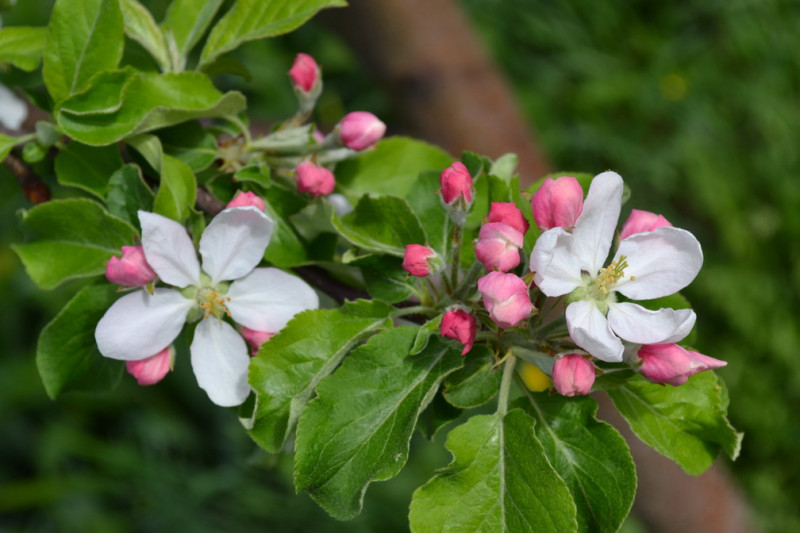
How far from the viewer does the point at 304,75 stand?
1.12 metres

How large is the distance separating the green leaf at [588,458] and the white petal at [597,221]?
16cm

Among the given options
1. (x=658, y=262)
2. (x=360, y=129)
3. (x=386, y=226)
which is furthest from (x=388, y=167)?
(x=658, y=262)

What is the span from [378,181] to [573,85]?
2.41 meters

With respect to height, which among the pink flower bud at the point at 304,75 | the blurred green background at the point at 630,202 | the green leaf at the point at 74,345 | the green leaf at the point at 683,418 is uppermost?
the pink flower bud at the point at 304,75

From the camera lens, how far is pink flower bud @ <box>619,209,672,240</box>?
0.91 m

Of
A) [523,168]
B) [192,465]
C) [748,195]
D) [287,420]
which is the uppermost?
[287,420]

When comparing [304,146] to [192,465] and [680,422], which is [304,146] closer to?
[680,422]

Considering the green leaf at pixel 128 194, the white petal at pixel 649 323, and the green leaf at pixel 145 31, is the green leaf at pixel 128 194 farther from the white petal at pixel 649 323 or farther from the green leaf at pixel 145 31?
the white petal at pixel 649 323

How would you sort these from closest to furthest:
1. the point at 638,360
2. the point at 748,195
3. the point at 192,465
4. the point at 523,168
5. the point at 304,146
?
the point at 638,360 → the point at 304,146 → the point at 523,168 → the point at 192,465 → the point at 748,195

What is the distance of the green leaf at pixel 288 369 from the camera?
34.1 inches

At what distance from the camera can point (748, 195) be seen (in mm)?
3162

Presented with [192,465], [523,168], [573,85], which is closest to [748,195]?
[573,85]

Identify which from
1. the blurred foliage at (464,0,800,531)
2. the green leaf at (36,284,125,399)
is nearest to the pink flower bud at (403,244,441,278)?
the green leaf at (36,284,125,399)

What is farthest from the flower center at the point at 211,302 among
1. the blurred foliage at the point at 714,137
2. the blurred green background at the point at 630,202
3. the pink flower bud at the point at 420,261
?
the blurred foliage at the point at 714,137
